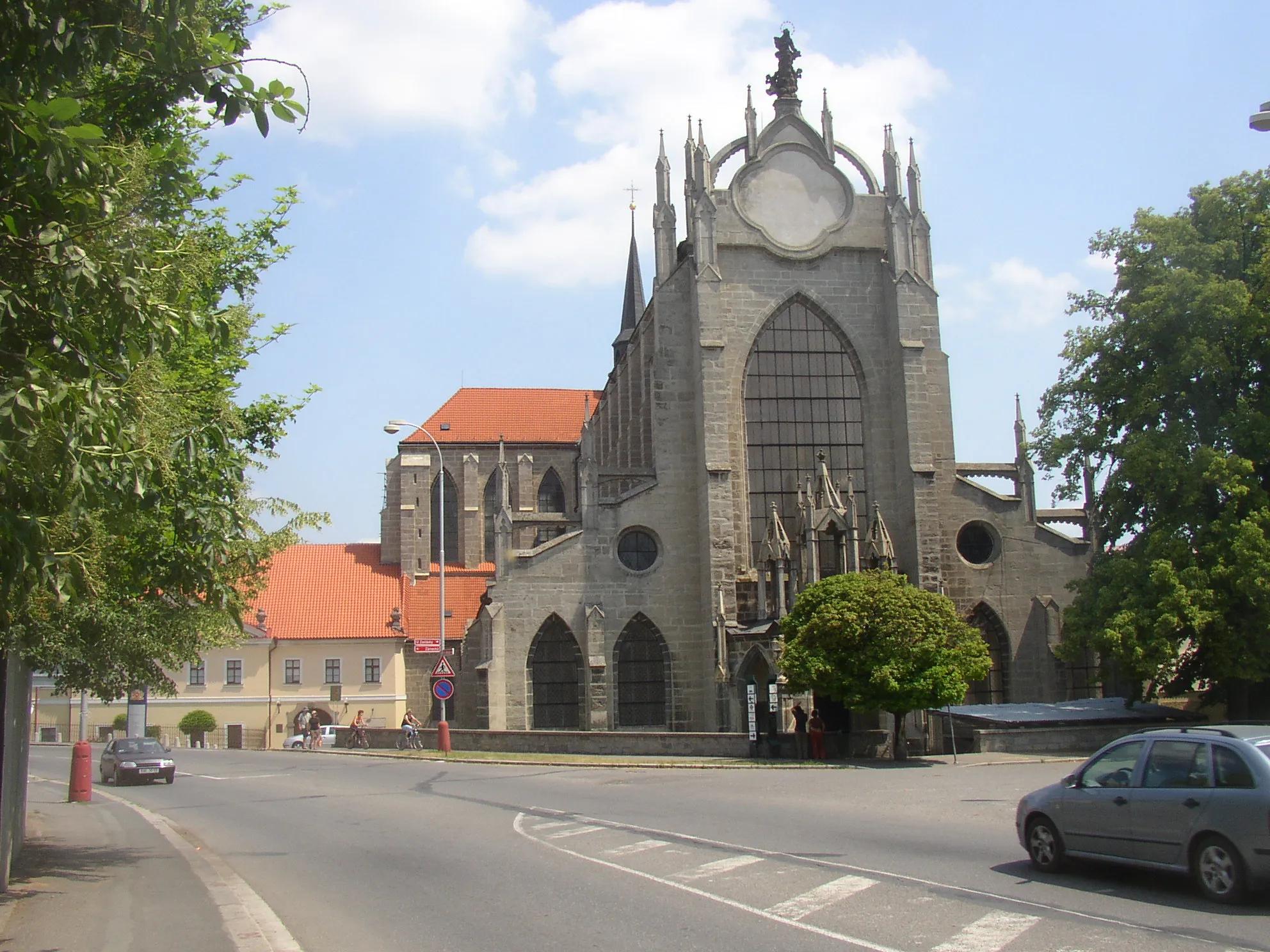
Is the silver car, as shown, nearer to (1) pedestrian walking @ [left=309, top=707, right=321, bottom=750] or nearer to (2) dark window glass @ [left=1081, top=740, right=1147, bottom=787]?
(2) dark window glass @ [left=1081, top=740, right=1147, bottom=787]

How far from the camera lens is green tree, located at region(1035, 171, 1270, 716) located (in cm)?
2811

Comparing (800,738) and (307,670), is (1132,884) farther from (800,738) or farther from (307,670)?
(307,670)

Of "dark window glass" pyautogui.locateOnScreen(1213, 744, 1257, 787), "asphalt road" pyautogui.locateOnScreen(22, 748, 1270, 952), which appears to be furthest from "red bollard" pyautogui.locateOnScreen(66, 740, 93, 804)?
"dark window glass" pyautogui.locateOnScreen(1213, 744, 1257, 787)

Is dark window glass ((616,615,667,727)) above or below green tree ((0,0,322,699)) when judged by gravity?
below

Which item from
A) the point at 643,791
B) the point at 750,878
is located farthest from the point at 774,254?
the point at 750,878

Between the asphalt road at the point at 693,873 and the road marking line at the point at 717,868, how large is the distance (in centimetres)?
3

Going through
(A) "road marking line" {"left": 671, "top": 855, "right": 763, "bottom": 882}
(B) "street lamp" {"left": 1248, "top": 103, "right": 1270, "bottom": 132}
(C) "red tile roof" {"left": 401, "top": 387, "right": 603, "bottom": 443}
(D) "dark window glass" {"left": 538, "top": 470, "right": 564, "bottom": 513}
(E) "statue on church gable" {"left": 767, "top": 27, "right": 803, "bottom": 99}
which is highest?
(E) "statue on church gable" {"left": 767, "top": 27, "right": 803, "bottom": 99}

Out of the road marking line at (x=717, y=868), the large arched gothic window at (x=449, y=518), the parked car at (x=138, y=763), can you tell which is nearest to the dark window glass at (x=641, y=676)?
the parked car at (x=138, y=763)

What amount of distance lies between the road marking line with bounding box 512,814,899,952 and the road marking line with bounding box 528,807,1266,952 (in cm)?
3

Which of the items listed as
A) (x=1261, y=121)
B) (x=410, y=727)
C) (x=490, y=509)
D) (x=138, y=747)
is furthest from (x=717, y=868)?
(x=490, y=509)

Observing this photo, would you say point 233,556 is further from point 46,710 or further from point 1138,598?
point 46,710

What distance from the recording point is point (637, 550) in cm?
3856

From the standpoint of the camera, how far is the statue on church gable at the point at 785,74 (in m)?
41.6

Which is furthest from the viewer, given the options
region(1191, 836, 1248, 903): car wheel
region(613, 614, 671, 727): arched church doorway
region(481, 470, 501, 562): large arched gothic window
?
region(481, 470, 501, 562): large arched gothic window
